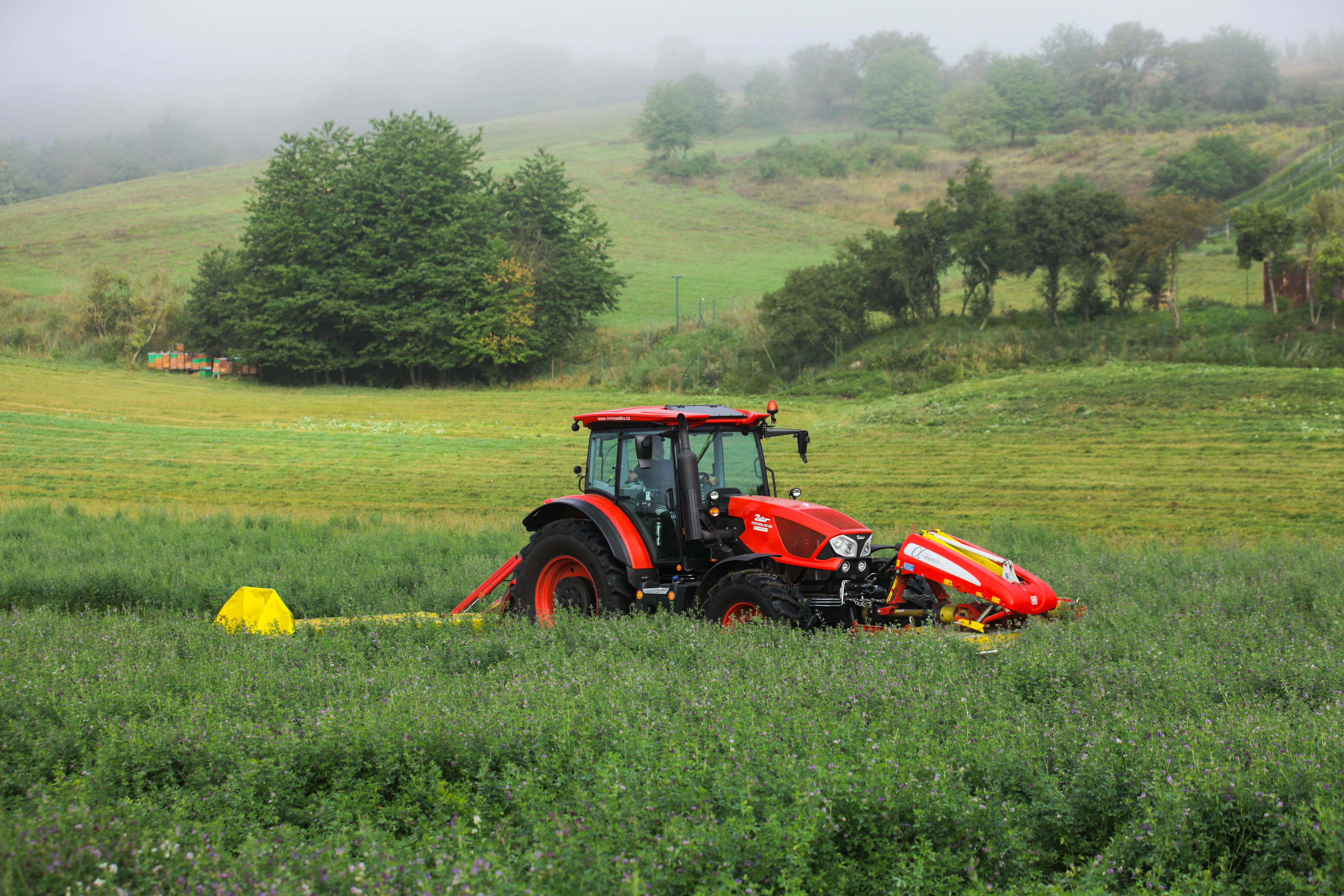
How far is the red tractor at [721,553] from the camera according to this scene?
7.45m

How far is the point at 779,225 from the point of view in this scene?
67438 mm

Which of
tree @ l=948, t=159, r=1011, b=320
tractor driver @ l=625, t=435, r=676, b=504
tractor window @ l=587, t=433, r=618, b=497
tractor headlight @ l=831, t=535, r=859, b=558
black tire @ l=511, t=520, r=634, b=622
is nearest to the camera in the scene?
tractor headlight @ l=831, t=535, r=859, b=558

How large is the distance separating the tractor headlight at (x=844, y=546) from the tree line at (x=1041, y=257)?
2569 cm

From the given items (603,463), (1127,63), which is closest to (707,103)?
(1127,63)

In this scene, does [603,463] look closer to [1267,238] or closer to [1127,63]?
[1267,238]

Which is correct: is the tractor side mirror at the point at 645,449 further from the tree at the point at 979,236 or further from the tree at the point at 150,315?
the tree at the point at 150,315

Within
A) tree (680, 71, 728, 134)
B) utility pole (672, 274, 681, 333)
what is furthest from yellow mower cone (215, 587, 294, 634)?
tree (680, 71, 728, 134)

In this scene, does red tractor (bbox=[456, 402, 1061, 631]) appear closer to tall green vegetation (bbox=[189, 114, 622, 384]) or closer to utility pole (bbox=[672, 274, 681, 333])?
tall green vegetation (bbox=[189, 114, 622, 384])

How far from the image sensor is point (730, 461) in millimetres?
8617

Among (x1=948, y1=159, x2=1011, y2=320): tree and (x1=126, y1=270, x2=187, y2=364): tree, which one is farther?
(x1=126, y1=270, x2=187, y2=364): tree

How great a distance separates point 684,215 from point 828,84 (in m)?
75.2

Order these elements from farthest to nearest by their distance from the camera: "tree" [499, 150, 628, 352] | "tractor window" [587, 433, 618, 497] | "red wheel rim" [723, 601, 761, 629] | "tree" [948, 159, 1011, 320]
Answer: "tree" [499, 150, 628, 352], "tree" [948, 159, 1011, 320], "tractor window" [587, 433, 618, 497], "red wheel rim" [723, 601, 761, 629]

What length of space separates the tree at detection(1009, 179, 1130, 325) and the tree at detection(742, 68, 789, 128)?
9420 centimetres

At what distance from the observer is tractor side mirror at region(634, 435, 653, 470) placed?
785 cm
